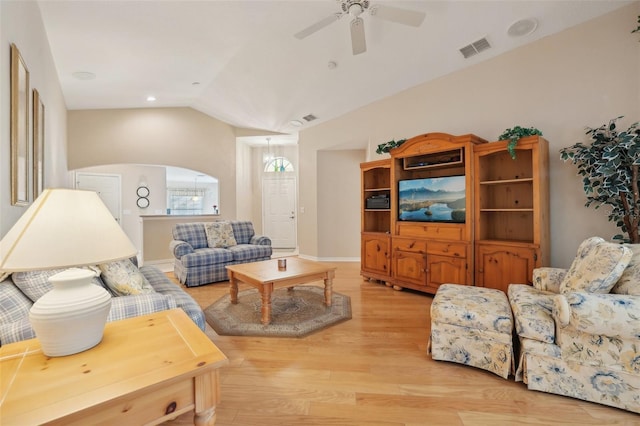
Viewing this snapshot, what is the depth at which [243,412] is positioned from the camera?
5.27ft

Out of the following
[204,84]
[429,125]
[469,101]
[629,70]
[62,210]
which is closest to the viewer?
[62,210]

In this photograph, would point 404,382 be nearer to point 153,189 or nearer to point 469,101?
point 469,101

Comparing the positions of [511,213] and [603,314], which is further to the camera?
[511,213]

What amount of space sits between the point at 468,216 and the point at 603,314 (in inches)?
67.2

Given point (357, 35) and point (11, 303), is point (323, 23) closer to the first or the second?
point (357, 35)

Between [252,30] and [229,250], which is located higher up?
[252,30]

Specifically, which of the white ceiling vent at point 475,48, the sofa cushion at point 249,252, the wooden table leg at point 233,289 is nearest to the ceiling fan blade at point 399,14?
the white ceiling vent at point 475,48

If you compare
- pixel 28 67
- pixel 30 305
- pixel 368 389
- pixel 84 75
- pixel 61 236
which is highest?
pixel 84 75

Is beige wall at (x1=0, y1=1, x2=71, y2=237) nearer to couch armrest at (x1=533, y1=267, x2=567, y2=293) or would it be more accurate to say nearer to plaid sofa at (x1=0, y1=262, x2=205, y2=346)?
plaid sofa at (x1=0, y1=262, x2=205, y2=346)

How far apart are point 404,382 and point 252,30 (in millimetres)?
3781

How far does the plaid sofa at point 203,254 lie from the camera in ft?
13.5

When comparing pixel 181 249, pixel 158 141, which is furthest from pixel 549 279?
pixel 158 141

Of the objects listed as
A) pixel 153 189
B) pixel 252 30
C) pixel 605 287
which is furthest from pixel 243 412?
pixel 153 189

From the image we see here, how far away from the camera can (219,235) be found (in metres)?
4.82
